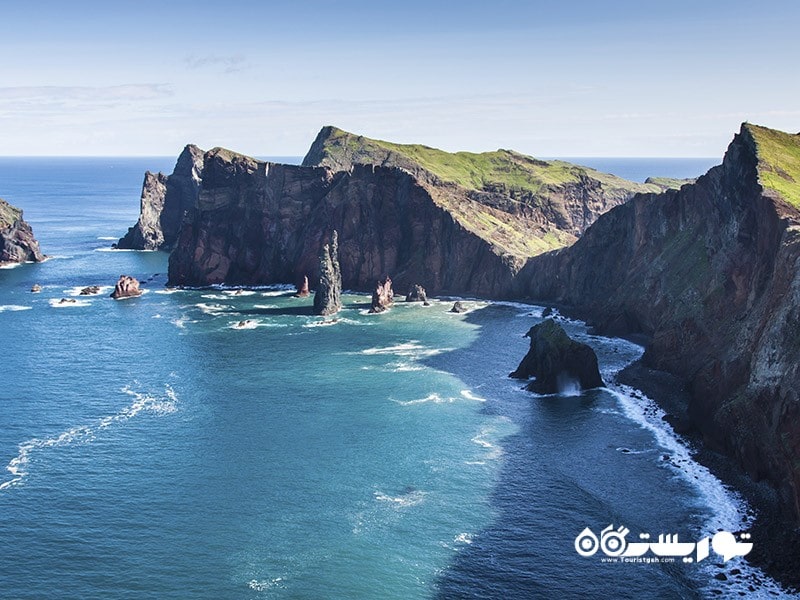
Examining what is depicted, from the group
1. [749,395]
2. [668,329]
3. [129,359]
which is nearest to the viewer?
[749,395]

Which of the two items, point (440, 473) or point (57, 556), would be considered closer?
point (57, 556)

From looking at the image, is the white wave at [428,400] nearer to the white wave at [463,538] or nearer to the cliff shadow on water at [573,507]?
the cliff shadow on water at [573,507]

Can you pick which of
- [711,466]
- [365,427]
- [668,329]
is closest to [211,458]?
[365,427]

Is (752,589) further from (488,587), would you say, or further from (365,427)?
(365,427)

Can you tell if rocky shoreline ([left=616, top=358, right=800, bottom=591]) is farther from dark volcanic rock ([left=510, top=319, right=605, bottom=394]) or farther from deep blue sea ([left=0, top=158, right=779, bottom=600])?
dark volcanic rock ([left=510, top=319, right=605, bottom=394])

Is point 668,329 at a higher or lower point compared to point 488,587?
higher

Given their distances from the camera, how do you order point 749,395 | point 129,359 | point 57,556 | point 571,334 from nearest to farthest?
point 57,556 → point 749,395 → point 129,359 → point 571,334
